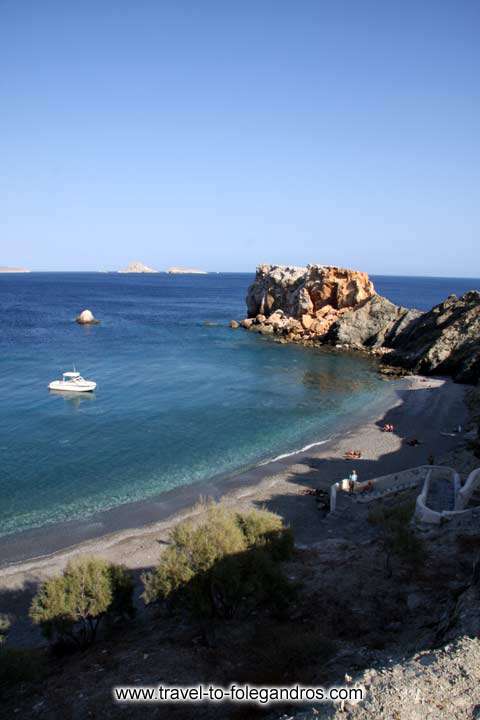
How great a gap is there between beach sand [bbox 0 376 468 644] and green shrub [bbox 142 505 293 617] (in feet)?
18.7

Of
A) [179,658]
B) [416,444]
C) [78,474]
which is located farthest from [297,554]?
[416,444]

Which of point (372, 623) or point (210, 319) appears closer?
point (372, 623)

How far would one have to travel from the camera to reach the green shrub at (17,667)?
1208 centimetres

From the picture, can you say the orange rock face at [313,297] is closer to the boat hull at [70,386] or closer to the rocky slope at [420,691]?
the boat hull at [70,386]

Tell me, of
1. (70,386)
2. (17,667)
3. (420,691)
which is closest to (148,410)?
(70,386)

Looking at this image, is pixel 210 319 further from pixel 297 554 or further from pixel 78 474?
pixel 297 554

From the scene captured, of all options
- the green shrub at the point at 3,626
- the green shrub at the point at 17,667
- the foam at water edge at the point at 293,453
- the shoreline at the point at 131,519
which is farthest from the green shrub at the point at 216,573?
the foam at water edge at the point at 293,453

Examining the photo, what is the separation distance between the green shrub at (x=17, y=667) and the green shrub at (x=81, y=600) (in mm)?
1612

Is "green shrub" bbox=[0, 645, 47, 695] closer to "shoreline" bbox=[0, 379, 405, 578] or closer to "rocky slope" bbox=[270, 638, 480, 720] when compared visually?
"rocky slope" bbox=[270, 638, 480, 720]

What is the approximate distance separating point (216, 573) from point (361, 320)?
62673 millimetres

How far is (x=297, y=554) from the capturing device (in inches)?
760

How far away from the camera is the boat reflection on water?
4234cm

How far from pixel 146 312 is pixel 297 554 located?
313 ft

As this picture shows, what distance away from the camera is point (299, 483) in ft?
94.2
